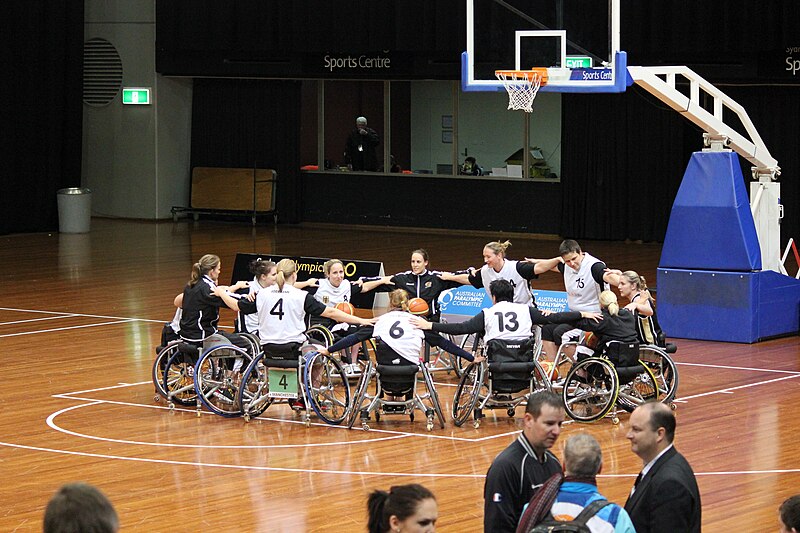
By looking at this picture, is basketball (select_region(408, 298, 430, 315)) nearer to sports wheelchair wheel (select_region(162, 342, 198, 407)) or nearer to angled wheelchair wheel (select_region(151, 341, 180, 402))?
sports wheelchair wheel (select_region(162, 342, 198, 407))

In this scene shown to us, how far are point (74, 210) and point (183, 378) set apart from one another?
16.7 m

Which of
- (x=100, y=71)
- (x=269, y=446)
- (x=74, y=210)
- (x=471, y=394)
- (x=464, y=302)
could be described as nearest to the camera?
(x=269, y=446)

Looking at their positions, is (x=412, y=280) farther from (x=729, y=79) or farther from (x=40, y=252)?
(x=40, y=252)

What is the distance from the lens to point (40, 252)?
2505 cm

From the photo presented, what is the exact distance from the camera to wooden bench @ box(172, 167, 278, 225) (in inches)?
1145

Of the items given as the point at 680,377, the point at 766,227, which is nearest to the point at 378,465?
the point at 680,377

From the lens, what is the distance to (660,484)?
566 cm

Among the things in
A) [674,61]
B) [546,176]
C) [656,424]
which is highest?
[674,61]

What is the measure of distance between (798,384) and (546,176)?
44.0ft

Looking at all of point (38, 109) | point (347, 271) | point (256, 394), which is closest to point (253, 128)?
point (38, 109)

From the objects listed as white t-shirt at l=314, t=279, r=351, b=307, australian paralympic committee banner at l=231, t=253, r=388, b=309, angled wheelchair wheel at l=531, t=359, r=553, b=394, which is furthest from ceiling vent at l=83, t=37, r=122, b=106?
angled wheelchair wheel at l=531, t=359, r=553, b=394

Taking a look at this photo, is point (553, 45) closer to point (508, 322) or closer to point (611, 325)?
point (611, 325)

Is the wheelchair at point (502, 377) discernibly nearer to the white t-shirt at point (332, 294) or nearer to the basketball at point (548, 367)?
the basketball at point (548, 367)

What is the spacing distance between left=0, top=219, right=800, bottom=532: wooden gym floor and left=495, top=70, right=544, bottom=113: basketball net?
3.26 meters
